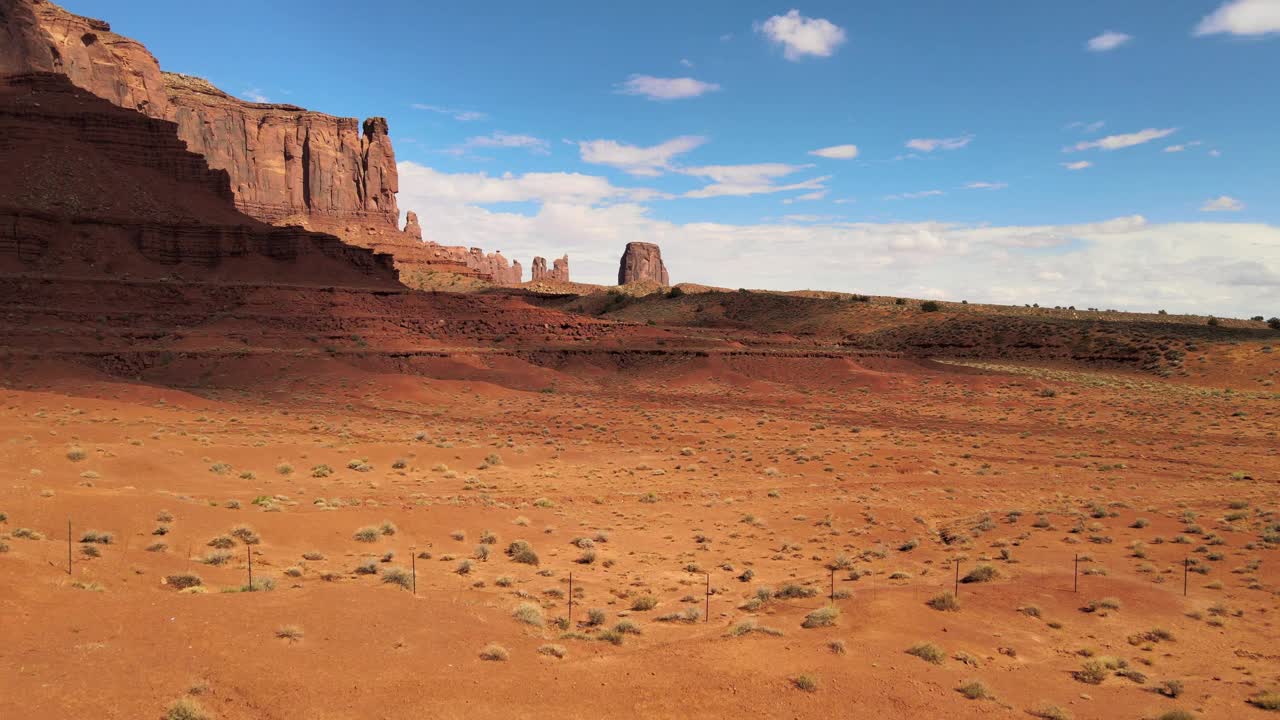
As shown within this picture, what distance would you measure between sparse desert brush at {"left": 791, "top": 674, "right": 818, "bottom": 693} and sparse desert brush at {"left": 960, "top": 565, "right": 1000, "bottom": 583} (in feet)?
20.2

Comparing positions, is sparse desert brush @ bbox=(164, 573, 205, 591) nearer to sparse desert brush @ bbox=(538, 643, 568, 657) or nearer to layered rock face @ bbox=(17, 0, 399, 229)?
sparse desert brush @ bbox=(538, 643, 568, 657)

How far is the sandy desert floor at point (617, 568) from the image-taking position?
8.08 metres

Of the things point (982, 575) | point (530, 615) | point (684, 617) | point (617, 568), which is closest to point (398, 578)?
point (530, 615)

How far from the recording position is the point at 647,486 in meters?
22.6

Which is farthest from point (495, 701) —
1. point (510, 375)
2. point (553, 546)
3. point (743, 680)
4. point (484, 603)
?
point (510, 375)

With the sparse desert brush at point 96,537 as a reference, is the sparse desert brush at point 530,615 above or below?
below

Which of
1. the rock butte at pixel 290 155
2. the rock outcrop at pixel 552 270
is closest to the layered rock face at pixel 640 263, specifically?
the rock outcrop at pixel 552 270

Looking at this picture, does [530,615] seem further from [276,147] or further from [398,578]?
[276,147]

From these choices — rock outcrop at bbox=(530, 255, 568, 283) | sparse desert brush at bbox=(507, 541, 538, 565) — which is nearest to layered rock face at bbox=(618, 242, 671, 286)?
rock outcrop at bbox=(530, 255, 568, 283)

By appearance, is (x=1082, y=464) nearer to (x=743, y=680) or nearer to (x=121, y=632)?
(x=743, y=680)

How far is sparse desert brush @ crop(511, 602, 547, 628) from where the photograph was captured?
34.1 feet

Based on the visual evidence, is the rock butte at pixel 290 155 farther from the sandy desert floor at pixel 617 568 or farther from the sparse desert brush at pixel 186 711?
the sparse desert brush at pixel 186 711

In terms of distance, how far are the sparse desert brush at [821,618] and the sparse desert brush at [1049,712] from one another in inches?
122

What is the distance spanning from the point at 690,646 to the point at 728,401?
1349 inches
